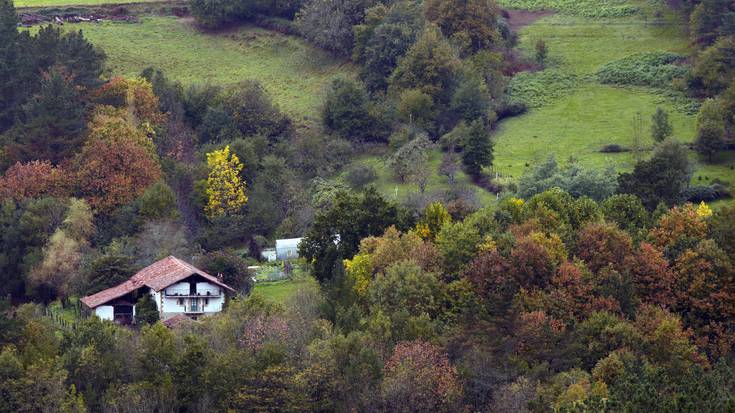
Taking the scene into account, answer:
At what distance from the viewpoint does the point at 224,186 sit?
10312cm

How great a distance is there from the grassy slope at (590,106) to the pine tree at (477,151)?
1720mm

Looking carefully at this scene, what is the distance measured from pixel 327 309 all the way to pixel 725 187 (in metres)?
27.1

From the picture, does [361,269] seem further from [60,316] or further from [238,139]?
[238,139]

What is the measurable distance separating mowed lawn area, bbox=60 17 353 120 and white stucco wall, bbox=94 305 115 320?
1141 inches

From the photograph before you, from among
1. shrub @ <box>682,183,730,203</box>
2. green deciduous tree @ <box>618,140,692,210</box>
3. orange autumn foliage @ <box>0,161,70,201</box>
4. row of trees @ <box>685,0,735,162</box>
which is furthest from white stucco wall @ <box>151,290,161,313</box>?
row of trees @ <box>685,0,735,162</box>

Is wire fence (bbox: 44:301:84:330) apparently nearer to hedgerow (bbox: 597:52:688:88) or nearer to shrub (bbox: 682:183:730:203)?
shrub (bbox: 682:183:730:203)

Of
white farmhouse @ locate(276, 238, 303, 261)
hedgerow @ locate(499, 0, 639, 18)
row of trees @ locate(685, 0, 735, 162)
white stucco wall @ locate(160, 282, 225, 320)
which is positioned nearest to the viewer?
white stucco wall @ locate(160, 282, 225, 320)

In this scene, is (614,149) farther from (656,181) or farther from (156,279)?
(156,279)

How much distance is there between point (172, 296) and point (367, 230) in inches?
421

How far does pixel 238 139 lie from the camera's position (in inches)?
4230

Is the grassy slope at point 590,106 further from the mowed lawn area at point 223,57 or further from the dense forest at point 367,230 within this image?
the mowed lawn area at point 223,57

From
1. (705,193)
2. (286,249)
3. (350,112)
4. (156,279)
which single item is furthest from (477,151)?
(156,279)

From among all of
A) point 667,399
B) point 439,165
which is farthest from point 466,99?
point 667,399

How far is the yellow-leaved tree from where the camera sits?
10231cm
